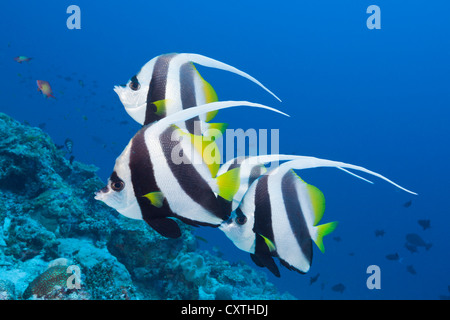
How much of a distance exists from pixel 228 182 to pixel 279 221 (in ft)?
1.32

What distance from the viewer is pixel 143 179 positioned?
1074 millimetres

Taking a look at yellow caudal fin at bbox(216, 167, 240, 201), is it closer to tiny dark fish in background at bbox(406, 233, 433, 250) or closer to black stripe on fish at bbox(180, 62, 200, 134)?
black stripe on fish at bbox(180, 62, 200, 134)

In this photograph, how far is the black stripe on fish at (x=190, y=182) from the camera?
102 centimetres

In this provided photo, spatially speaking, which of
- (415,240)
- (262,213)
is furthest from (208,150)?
(415,240)

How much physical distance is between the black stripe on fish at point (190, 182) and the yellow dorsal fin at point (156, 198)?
0.26 feet

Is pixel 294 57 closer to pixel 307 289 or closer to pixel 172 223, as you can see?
pixel 307 289

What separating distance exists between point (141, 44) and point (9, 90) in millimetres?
34756

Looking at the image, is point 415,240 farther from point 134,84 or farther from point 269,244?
point 134,84

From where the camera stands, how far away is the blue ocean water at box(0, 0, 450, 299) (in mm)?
62500

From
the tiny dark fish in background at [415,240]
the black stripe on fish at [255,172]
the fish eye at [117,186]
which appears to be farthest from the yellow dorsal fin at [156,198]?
the tiny dark fish in background at [415,240]

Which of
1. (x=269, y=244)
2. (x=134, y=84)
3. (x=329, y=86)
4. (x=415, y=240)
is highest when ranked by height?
(x=329, y=86)

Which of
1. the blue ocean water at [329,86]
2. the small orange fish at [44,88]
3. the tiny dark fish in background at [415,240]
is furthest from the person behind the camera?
the blue ocean water at [329,86]

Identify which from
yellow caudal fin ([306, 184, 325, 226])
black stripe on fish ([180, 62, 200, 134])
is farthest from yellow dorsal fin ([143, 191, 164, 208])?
yellow caudal fin ([306, 184, 325, 226])

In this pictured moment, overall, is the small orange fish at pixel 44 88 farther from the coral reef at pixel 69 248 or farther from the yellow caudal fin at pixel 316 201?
the yellow caudal fin at pixel 316 201
